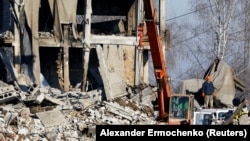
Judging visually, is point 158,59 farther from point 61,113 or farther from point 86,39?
point 86,39

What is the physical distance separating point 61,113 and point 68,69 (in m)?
6.91

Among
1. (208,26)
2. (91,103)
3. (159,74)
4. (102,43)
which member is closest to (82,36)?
(102,43)

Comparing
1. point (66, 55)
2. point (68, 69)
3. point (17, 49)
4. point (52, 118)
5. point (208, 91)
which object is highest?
point (17, 49)

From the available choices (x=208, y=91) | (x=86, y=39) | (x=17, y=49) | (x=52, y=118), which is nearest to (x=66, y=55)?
(x=86, y=39)

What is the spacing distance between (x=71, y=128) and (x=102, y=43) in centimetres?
790

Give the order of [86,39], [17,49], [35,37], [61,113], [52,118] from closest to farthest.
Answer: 1. [52,118]
2. [61,113]
3. [35,37]
4. [86,39]
5. [17,49]

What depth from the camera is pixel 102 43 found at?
2684 centimetres

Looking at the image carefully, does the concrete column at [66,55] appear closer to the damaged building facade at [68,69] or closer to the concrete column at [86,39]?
the damaged building facade at [68,69]

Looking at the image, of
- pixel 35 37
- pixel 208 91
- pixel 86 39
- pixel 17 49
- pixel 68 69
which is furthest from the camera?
pixel 68 69

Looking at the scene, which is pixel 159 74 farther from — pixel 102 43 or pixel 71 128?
pixel 102 43

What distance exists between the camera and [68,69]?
2725cm

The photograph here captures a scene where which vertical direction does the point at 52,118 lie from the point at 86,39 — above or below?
below

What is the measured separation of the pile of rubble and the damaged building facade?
3 cm

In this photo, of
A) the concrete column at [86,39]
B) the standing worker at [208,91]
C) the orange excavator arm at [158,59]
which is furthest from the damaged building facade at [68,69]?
the standing worker at [208,91]
